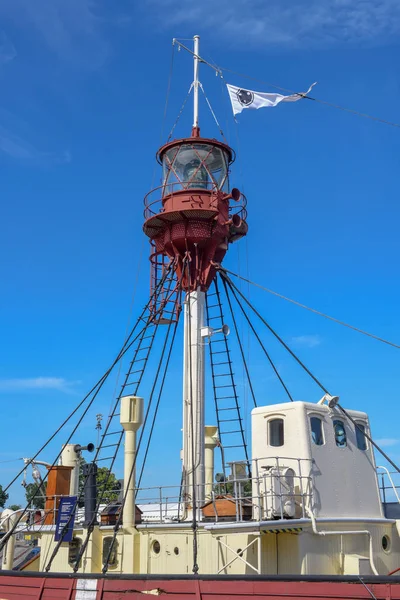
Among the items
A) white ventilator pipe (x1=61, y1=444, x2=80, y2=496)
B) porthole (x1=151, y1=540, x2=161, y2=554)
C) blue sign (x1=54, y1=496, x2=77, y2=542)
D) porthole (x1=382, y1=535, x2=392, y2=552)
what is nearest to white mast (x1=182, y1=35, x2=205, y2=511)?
porthole (x1=151, y1=540, x2=161, y2=554)

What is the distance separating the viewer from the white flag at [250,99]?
922 inches

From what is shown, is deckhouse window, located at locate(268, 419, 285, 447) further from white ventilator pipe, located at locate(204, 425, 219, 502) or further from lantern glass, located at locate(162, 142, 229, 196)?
lantern glass, located at locate(162, 142, 229, 196)

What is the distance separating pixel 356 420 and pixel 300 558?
189 inches

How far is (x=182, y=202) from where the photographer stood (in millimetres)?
23734

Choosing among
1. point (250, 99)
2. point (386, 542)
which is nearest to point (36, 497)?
point (386, 542)

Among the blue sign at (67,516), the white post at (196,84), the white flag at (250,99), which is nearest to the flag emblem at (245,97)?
the white flag at (250,99)

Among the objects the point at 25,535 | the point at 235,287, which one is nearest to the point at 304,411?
the point at 235,287

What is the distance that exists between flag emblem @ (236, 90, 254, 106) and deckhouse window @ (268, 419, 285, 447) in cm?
1205

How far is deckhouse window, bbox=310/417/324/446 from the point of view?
1797 cm

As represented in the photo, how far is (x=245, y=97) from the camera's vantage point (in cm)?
2416

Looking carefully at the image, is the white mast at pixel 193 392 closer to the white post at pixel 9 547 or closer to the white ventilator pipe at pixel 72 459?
the white ventilator pipe at pixel 72 459

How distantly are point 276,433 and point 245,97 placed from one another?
1265cm

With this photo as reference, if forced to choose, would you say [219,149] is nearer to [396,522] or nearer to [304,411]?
[304,411]

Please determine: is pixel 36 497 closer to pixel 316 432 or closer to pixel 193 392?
pixel 193 392
